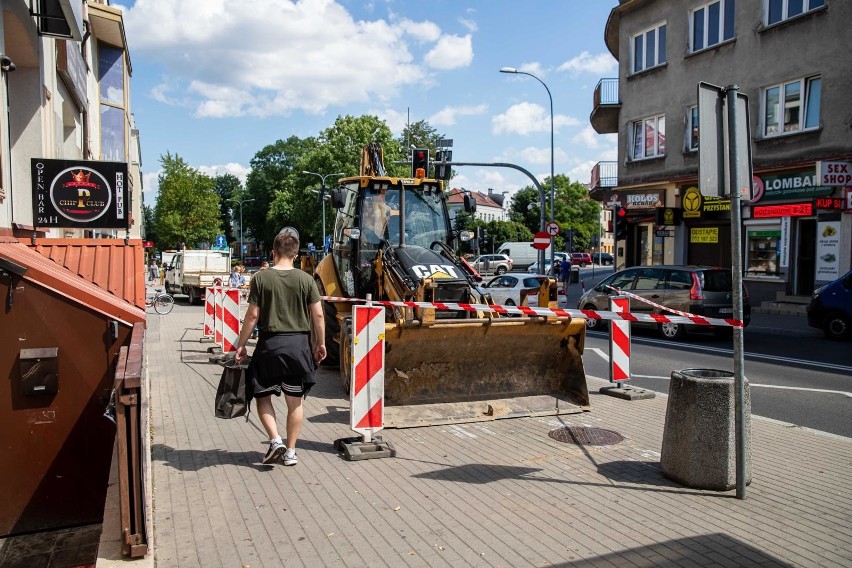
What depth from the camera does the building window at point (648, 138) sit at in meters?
25.6

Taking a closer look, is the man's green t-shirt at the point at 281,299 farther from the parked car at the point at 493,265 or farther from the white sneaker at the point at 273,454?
the parked car at the point at 493,265

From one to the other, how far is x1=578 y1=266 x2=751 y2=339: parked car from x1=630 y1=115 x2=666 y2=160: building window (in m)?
10.4

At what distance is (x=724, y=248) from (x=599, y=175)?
715cm

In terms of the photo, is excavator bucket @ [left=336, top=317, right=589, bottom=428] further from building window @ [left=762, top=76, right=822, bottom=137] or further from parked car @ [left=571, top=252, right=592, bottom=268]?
parked car @ [left=571, top=252, right=592, bottom=268]

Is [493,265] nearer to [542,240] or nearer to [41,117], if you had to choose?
[542,240]

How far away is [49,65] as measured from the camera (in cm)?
1252

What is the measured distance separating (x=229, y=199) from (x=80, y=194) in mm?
100682

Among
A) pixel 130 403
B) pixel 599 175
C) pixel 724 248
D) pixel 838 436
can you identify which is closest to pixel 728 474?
pixel 838 436

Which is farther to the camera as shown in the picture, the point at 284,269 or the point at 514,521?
the point at 284,269

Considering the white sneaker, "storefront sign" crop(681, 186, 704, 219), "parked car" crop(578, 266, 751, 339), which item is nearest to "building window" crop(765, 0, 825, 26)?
"storefront sign" crop(681, 186, 704, 219)

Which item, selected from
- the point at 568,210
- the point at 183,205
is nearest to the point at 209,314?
the point at 183,205

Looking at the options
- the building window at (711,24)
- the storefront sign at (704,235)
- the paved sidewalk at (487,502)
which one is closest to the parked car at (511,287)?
the storefront sign at (704,235)

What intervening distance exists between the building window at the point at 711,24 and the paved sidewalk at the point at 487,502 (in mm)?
19403

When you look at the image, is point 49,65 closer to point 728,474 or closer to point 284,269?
point 284,269
